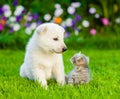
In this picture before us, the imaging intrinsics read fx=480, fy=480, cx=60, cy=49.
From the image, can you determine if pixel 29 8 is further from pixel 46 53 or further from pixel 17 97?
pixel 17 97

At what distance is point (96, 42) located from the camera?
35.5ft

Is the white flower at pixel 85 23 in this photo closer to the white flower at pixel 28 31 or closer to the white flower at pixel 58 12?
the white flower at pixel 58 12

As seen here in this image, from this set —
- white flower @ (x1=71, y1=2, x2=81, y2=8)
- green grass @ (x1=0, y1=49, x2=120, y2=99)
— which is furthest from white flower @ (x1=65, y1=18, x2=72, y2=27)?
green grass @ (x1=0, y1=49, x2=120, y2=99)

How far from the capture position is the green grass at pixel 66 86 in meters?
5.85

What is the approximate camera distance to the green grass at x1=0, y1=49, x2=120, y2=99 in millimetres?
5848

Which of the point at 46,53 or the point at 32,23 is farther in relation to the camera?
the point at 32,23

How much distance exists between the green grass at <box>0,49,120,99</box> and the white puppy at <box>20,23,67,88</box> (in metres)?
0.14

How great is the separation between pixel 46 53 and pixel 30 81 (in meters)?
0.50

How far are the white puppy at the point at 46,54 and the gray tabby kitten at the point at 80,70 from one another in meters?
0.20

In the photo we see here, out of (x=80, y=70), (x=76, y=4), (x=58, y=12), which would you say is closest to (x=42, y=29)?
(x=80, y=70)

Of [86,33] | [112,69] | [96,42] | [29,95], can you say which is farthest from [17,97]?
[86,33]

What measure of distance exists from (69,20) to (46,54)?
15.8 ft

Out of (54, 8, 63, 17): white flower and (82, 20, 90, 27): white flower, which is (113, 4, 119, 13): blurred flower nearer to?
(82, 20, 90, 27): white flower

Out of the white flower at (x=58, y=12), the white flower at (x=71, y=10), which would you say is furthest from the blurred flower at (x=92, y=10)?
the white flower at (x=58, y=12)
